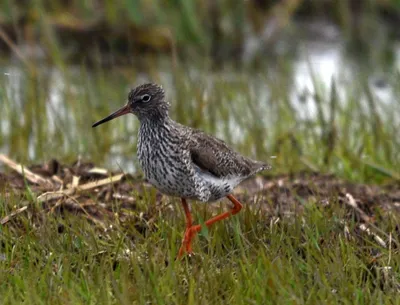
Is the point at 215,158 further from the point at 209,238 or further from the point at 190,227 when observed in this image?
the point at 209,238

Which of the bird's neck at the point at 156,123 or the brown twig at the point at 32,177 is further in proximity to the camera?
the brown twig at the point at 32,177

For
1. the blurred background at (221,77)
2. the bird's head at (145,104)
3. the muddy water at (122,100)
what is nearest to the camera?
the bird's head at (145,104)

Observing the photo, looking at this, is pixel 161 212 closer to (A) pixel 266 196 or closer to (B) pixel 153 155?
(B) pixel 153 155

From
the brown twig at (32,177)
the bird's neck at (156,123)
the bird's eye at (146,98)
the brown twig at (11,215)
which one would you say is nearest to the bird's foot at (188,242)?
the bird's neck at (156,123)

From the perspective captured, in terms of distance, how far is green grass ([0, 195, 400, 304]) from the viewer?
458 centimetres

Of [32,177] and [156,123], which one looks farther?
[32,177]

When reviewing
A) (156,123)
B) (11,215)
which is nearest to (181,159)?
(156,123)

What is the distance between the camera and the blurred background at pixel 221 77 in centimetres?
827

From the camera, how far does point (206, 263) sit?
489cm

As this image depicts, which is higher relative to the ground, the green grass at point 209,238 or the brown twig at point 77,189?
the brown twig at point 77,189

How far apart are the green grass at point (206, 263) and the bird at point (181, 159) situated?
0.69 ft

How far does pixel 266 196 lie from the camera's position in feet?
21.7

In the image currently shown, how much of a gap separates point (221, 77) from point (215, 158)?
12.2ft

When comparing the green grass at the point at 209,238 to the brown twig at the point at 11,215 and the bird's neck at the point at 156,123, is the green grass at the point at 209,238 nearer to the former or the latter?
the brown twig at the point at 11,215
